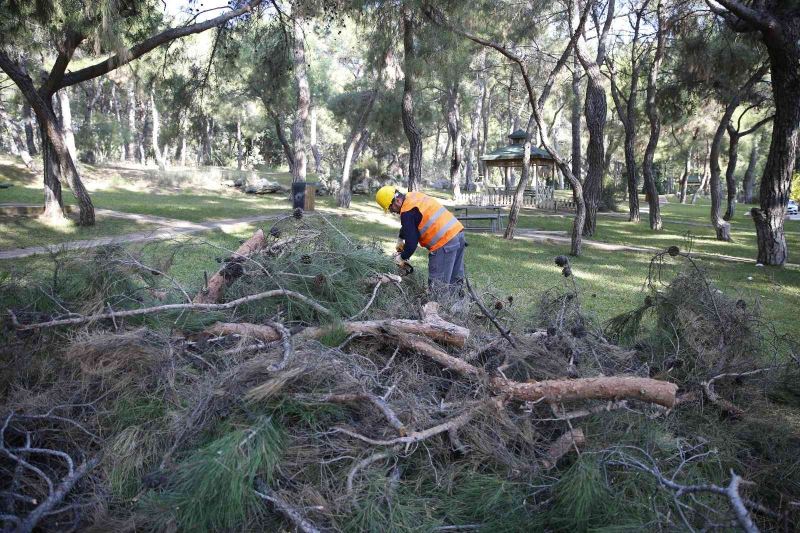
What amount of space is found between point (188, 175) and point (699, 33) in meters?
22.5

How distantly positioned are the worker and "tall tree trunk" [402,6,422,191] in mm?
7000

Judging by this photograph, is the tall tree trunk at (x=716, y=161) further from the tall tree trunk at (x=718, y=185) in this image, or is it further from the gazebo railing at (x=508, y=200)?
the gazebo railing at (x=508, y=200)

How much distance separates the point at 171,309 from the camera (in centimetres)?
344

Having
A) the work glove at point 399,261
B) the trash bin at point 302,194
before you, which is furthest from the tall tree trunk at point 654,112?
the work glove at point 399,261

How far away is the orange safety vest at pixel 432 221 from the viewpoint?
17.9 feet

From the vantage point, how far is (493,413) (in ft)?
9.02

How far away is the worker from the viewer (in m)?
5.40

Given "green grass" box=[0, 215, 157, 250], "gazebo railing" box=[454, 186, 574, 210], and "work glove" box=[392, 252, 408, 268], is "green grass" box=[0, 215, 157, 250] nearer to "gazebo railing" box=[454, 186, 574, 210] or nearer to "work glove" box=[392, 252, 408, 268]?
"work glove" box=[392, 252, 408, 268]

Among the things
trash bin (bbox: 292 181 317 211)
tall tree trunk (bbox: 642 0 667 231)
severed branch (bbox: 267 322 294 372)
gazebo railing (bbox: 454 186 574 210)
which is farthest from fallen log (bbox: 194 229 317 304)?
gazebo railing (bbox: 454 186 574 210)

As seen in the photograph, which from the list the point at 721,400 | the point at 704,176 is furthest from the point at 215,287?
the point at 704,176

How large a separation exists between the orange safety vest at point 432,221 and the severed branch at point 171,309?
2.06 meters

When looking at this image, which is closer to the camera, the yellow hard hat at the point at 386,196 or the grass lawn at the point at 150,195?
the yellow hard hat at the point at 386,196

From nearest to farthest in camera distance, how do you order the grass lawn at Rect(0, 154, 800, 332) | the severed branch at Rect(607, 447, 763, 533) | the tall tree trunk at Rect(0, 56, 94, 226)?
the severed branch at Rect(607, 447, 763, 533) < the grass lawn at Rect(0, 154, 800, 332) < the tall tree trunk at Rect(0, 56, 94, 226)

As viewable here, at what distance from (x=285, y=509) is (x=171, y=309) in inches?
68.2
